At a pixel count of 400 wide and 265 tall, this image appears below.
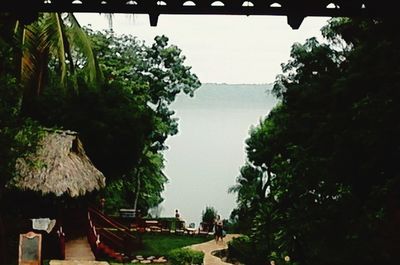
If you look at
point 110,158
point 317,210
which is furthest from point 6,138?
point 110,158

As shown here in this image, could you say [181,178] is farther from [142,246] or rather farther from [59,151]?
[59,151]

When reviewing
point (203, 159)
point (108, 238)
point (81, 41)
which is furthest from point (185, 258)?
point (203, 159)

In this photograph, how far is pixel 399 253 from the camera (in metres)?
4.95

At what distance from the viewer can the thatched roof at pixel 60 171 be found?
13.1 m

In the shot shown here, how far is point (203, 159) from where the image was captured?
40.7 m

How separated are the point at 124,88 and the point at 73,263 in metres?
6.73

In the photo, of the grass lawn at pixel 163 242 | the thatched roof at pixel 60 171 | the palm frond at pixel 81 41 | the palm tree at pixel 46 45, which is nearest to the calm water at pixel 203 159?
the grass lawn at pixel 163 242

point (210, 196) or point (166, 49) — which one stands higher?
point (166, 49)

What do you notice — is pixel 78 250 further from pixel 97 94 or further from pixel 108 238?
pixel 97 94

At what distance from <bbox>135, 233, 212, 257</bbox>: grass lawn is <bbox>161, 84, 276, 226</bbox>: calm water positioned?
6.59 m

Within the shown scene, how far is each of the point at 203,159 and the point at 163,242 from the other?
21696mm

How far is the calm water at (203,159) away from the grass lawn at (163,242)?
21.6ft

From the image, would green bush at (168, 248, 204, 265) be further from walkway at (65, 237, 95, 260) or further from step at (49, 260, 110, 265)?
step at (49, 260, 110, 265)

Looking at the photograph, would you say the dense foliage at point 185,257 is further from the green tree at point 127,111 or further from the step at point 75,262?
the green tree at point 127,111
